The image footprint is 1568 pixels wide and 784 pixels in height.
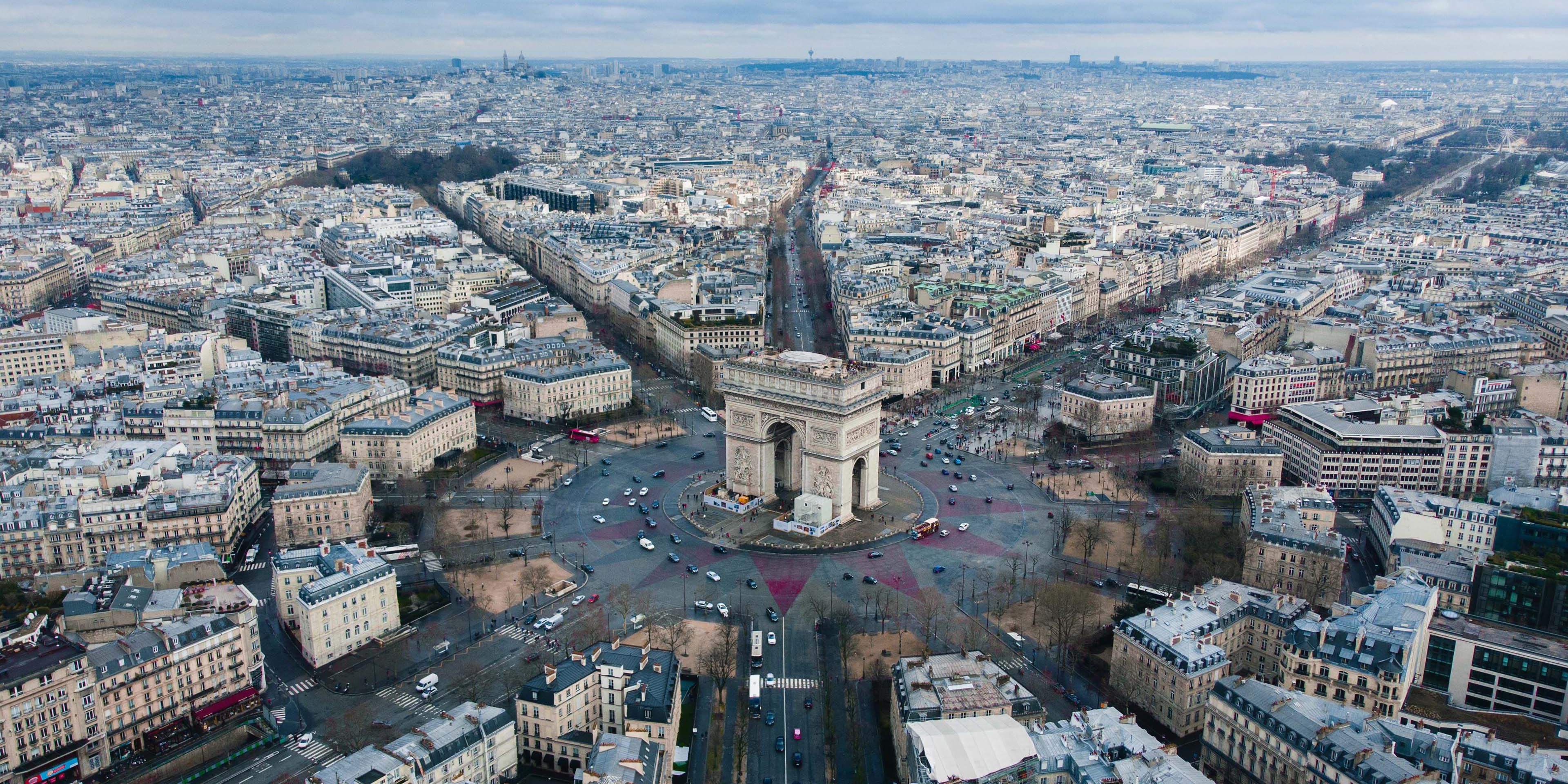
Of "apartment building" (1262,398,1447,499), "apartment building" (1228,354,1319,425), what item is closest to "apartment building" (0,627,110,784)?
"apartment building" (1262,398,1447,499)

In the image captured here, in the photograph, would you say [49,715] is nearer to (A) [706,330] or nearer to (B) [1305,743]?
(B) [1305,743]

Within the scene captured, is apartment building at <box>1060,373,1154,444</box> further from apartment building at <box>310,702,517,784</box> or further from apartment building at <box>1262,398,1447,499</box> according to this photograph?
apartment building at <box>310,702,517,784</box>

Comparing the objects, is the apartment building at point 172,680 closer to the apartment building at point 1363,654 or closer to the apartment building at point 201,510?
the apartment building at point 201,510

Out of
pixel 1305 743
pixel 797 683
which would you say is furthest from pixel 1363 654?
pixel 797 683

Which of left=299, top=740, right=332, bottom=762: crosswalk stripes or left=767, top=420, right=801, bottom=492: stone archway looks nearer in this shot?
left=299, top=740, right=332, bottom=762: crosswalk stripes

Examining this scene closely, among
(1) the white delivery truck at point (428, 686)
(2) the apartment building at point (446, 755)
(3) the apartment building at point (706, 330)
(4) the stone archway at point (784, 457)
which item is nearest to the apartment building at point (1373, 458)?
(4) the stone archway at point (784, 457)
